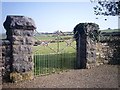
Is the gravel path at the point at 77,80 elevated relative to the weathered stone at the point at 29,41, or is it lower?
lower

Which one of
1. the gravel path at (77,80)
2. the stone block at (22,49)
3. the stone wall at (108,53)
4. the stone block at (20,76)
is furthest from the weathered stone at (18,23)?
the stone wall at (108,53)

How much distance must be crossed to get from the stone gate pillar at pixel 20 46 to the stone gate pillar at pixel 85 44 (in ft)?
11.4

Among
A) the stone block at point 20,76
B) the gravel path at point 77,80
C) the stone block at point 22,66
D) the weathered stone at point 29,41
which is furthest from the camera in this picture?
the weathered stone at point 29,41

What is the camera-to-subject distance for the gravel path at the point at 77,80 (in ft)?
25.6

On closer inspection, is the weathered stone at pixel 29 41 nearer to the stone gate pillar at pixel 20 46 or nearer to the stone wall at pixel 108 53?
the stone gate pillar at pixel 20 46

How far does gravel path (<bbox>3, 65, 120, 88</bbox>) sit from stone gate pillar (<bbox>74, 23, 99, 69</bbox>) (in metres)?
1.09

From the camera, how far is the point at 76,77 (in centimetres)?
917

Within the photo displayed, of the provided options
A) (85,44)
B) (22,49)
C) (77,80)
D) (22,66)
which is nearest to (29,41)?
(22,49)

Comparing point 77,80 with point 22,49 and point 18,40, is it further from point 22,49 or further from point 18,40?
point 18,40

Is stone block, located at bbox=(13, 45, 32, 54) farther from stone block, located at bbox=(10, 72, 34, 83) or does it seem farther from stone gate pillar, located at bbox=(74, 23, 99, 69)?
stone gate pillar, located at bbox=(74, 23, 99, 69)

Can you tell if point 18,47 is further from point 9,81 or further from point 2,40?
point 9,81

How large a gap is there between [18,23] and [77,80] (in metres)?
2.91

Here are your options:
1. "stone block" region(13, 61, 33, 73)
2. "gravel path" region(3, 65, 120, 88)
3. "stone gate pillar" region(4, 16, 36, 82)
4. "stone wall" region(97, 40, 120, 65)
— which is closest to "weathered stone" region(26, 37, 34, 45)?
"stone gate pillar" region(4, 16, 36, 82)

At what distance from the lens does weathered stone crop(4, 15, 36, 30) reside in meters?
8.23
